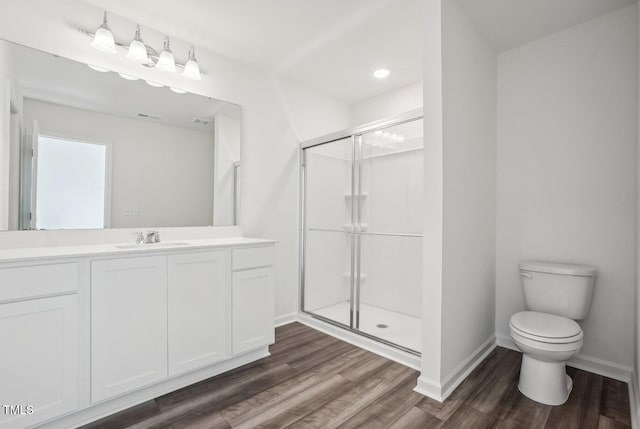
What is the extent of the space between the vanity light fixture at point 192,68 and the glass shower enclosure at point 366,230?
3.85 feet

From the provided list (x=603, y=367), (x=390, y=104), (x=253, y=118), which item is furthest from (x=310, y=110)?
(x=603, y=367)

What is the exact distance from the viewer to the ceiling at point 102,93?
1783 millimetres

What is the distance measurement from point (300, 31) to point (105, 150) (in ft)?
5.35

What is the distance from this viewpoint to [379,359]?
225cm

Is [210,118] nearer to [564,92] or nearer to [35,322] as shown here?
[35,322]

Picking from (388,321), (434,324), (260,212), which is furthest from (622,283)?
(260,212)

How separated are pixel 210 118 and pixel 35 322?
1.77m

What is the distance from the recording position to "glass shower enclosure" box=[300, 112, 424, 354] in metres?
2.68

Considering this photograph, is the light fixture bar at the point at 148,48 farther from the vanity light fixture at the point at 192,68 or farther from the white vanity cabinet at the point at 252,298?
the white vanity cabinet at the point at 252,298

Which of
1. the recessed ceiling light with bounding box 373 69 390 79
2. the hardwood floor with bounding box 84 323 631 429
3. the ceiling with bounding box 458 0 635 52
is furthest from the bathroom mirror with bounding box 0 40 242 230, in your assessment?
the ceiling with bounding box 458 0 635 52

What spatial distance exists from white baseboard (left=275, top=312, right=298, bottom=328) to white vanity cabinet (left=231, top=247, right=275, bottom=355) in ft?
2.25

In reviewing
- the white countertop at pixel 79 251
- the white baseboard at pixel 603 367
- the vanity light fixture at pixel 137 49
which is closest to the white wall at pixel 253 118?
the vanity light fixture at pixel 137 49

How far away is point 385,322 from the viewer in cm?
282

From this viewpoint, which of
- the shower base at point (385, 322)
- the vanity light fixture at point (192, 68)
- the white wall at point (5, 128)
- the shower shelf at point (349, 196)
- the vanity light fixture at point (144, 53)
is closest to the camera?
the white wall at point (5, 128)
